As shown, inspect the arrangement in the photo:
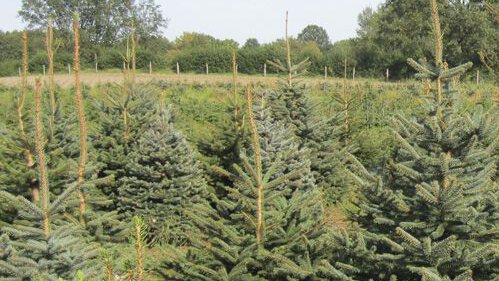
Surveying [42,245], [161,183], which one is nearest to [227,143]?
[161,183]

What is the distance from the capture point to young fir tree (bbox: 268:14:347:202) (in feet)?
36.6

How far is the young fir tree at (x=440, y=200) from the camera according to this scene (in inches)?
156

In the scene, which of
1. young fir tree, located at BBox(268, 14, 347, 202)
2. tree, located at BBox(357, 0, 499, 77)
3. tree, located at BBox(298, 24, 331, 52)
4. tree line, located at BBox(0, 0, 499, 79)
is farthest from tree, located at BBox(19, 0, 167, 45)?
tree, located at BBox(298, 24, 331, 52)

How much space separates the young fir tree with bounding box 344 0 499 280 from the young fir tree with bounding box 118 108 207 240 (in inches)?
191

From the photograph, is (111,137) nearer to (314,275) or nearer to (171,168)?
(171,168)

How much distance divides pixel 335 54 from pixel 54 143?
41911mm

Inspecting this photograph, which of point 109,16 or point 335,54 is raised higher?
point 109,16

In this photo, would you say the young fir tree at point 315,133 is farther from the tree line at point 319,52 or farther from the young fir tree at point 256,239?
the tree line at point 319,52

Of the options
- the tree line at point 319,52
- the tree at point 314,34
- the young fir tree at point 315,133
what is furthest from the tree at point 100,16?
the tree at point 314,34

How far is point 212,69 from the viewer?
160 ft

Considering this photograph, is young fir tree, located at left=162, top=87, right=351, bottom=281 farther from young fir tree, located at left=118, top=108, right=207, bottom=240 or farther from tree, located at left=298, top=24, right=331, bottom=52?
tree, located at left=298, top=24, right=331, bottom=52

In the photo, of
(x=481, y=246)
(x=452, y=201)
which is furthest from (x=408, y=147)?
(x=481, y=246)

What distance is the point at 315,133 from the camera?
11.1 meters

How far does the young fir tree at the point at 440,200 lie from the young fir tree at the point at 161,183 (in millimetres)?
4847
